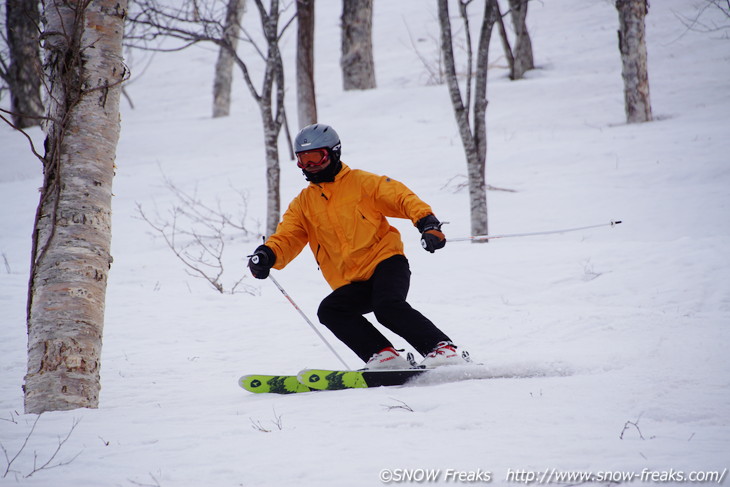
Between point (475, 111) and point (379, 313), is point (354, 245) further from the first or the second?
point (475, 111)

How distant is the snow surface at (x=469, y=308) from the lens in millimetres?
2389

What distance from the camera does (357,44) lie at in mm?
16938

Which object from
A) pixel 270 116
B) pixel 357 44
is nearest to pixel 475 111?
pixel 270 116

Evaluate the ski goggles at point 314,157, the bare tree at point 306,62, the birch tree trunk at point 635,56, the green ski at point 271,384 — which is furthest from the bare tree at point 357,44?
the green ski at point 271,384

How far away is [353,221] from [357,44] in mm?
14245

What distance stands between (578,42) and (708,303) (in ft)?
53.0

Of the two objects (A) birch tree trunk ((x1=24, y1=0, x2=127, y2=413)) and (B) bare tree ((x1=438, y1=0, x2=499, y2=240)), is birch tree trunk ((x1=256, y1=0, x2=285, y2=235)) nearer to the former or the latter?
(B) bare tree ((x1=438, y1=0, x2=499, y2=240))

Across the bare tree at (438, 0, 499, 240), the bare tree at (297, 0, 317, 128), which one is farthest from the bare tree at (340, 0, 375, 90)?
the bare tree at (438, 0, 499, 240)

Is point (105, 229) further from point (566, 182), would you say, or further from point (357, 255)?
point (566, 182)

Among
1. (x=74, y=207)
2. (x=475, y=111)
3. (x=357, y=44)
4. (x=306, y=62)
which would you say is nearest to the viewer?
(x=74, y=207)

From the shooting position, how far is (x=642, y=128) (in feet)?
37.1

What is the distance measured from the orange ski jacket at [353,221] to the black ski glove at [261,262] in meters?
0.06

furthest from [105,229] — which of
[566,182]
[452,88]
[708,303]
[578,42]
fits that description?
[578,42]

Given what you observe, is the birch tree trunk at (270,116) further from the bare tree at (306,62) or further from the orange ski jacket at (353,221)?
the orange ski jacket at (353,221)
